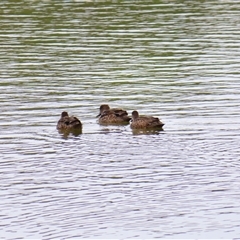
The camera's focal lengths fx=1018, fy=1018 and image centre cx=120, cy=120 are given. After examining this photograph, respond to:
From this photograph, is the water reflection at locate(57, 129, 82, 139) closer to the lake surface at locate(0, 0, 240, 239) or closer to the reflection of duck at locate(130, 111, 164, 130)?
the lake surface at locate(0, 0, 240, 239)

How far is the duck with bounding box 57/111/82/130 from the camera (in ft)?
63.3

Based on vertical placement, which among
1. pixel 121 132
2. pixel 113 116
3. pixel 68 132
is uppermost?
pixel 113 116

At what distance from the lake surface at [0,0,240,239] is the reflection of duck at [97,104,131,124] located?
0.79ft

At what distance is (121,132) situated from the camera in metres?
19.8

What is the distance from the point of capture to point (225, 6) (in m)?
41.5

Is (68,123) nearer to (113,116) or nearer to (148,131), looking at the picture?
(113,116)

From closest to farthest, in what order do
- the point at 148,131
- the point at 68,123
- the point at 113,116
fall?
the point at 68,123
the point at 148,131
the point at 113,116

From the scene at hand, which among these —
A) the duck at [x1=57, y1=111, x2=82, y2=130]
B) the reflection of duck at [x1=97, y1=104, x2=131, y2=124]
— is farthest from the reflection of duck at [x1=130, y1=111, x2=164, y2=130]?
the duck at [x1=57, y1=111, x2=82, y2=130]

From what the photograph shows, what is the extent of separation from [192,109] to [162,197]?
23.2 feet

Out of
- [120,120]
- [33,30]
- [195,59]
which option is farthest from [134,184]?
[33,30]

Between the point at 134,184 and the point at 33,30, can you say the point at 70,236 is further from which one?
the point at 33,30

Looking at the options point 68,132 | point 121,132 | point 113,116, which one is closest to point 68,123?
point 68,132

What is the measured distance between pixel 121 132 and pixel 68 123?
112 centimetres

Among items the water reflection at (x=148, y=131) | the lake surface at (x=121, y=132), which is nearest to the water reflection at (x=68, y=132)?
the lake surface at (x=121, y=132)
